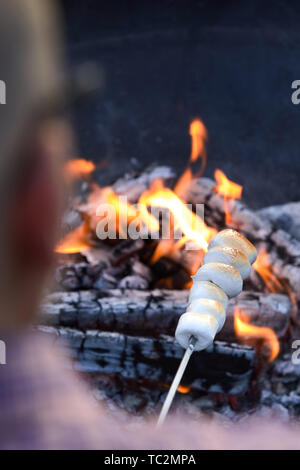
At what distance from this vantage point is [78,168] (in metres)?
3.96

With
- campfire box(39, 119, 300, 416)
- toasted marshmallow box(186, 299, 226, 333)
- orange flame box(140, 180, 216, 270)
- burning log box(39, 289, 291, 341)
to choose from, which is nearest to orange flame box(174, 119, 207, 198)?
campfire box(39, 119, 300, 416)

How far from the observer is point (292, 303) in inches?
114

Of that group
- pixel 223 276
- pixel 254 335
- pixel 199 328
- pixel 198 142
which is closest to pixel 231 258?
pixel 223 276

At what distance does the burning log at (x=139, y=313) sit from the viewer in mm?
2721

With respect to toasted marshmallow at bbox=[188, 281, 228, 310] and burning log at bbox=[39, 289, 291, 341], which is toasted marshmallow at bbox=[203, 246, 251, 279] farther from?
burning log at bbox=[39, 289, 291, 341]

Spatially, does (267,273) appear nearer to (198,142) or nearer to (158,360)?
(158,360)

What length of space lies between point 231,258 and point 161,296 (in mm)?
678

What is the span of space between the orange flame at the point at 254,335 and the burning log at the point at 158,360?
165 mm

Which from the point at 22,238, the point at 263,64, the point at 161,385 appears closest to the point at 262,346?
the point at 161,385

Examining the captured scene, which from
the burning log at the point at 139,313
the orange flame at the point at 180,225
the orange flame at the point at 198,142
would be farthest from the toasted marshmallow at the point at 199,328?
the orange flame at the point at 198,142

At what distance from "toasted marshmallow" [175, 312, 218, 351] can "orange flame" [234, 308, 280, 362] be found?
2.43 ft

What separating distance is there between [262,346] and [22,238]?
1766 millimetres

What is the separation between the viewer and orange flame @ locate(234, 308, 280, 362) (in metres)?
2.74

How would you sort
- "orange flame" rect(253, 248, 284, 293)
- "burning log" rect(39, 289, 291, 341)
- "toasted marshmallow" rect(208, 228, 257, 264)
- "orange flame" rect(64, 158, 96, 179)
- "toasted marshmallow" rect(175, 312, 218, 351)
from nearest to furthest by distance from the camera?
1. "toasted marshmallow" rect(175, 312, 218, 351)
2. "toasted marshmallow" rect(208, 228, 257, 264)
3. "burning log" rect(39, 289, 291, 341)
4. "orange flame" rect(253, 248, 284, 293)
5. "orange flame" rect(64, 158, 96, 179)
